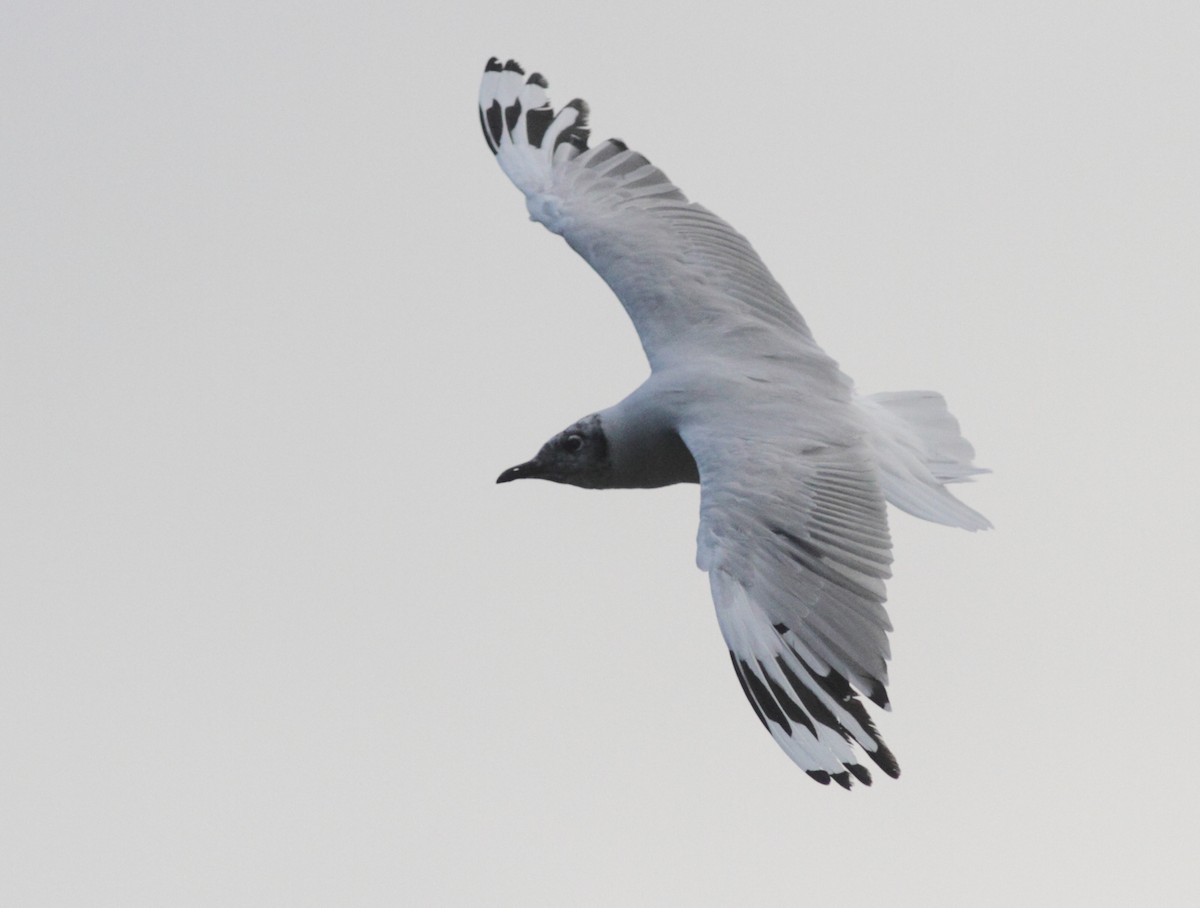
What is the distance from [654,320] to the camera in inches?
369

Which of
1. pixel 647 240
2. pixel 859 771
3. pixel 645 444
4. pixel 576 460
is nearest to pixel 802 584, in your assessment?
pixel 859 771

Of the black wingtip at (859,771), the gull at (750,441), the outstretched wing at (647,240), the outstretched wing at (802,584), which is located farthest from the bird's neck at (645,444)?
the black wingtip at (859,771)

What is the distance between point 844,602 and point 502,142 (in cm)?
465

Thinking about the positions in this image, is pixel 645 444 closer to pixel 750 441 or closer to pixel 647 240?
pixel 750 441

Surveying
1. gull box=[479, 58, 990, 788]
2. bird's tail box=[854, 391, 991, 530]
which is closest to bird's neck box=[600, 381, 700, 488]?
gull box=[479, 58, 990, 788]

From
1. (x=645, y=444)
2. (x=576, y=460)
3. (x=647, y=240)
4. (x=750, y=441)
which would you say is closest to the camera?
(x=750, y=441)

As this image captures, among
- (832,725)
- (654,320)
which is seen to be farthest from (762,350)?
(832,725)

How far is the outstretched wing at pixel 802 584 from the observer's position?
712cm

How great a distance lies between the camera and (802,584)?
24.3 ft

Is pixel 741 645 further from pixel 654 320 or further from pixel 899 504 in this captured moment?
pixel 654 320

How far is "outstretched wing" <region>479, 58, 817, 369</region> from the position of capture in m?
9.30

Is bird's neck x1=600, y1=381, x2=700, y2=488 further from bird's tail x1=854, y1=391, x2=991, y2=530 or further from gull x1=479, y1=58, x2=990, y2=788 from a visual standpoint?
bird's tail x1=854, y1=391, x2=991, y2=530

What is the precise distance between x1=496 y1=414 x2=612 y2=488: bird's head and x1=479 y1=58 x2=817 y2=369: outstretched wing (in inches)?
17.9

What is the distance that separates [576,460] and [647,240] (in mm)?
1244
